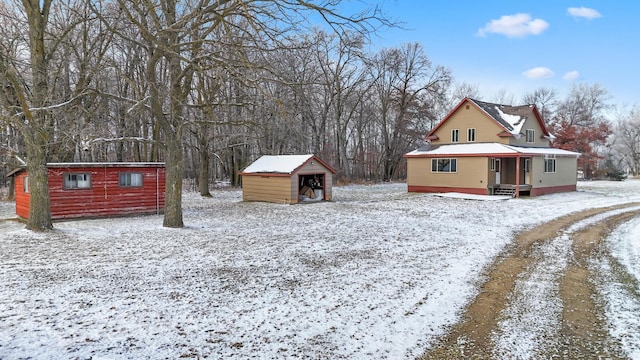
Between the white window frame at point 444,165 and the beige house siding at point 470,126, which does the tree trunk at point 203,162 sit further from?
the beige house siding at point 470,126

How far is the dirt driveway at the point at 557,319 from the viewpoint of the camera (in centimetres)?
427

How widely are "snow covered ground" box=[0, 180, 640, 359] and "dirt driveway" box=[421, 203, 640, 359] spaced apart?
23 centimetres

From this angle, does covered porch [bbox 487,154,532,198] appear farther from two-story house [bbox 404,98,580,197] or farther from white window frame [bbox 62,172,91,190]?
white window frame [bbox 62,172,91,190]

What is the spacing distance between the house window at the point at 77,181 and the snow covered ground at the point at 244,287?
2.51m

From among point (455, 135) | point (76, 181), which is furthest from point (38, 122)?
point (455, 135)

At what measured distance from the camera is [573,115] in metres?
49.1

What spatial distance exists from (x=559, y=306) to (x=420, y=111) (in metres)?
35.0

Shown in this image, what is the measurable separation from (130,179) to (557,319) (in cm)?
1474

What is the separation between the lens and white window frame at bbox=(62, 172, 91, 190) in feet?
46.0

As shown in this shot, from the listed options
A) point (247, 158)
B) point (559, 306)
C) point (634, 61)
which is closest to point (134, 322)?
point (559, 306)

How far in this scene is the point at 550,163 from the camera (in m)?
25.1

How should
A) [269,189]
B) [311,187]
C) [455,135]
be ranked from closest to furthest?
[269,189], [311,187], [455,135]

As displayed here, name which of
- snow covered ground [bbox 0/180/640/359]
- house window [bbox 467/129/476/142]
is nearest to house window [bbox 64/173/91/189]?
snow covered ground [bbox 0/180/640/359]

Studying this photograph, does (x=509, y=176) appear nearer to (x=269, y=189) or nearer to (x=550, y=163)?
(x=550, y=163)
